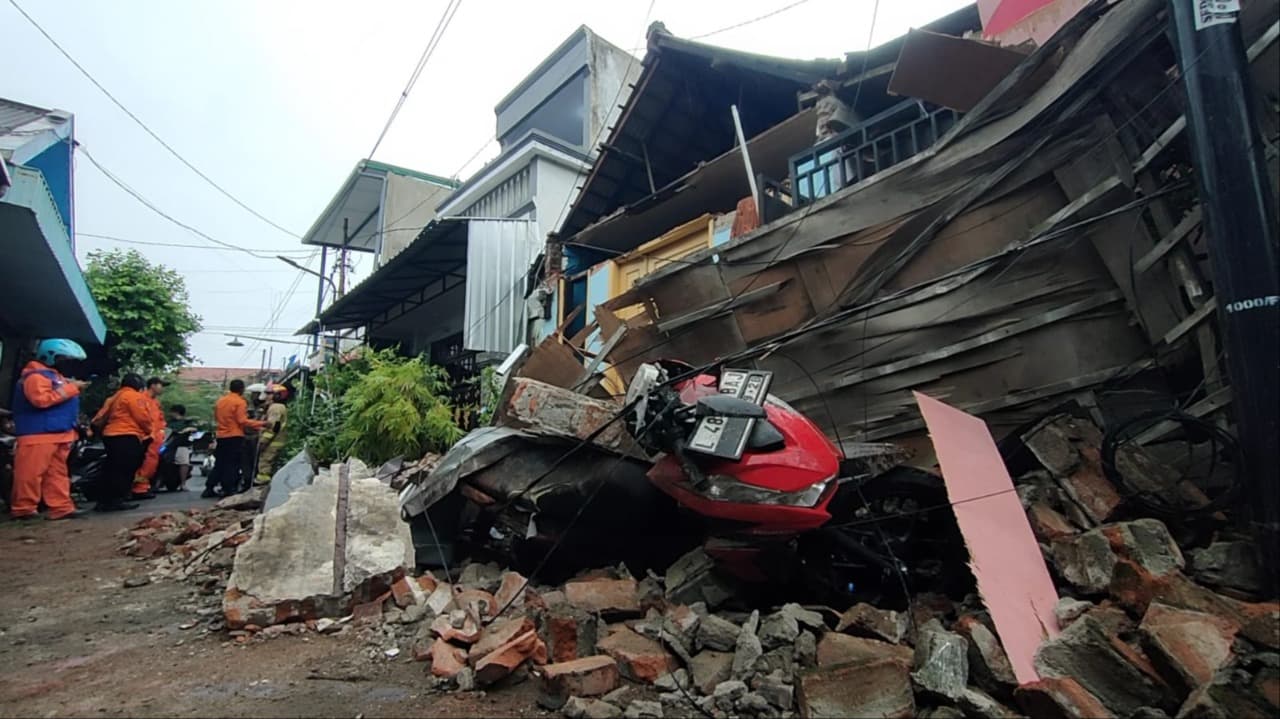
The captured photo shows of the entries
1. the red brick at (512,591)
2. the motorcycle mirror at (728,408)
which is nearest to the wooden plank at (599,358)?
the red brick at (512,591)

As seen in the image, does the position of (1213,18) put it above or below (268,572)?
above

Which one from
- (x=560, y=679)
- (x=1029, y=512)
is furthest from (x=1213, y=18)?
(x=560, y=679)

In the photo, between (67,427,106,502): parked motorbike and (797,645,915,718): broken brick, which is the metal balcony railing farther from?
(67,427,106,502): parked motorbike

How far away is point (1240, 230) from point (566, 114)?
12.8 m

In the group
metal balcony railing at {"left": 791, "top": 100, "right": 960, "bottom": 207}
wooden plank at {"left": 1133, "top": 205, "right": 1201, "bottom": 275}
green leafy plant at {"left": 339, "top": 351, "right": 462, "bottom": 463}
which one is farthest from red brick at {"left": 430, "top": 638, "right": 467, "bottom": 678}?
green leafy plant at {"left": 339, "top": 351, "right": 462, "bottom": 463}

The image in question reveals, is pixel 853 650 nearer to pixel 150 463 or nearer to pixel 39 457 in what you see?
pixel 39 457

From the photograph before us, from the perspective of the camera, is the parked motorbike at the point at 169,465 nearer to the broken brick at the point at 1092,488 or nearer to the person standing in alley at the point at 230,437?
the person standing in alley at the point at 230,437

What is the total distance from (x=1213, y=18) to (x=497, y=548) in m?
4.59

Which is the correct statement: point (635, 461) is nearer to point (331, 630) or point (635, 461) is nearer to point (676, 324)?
point (676, 324)

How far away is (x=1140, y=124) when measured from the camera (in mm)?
2934

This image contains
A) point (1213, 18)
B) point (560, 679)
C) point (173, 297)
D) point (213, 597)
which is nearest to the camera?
point (560, 679)

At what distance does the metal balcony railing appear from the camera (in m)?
4.63

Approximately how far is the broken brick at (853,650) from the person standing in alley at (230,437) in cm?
827

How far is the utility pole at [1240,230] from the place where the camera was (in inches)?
86.2
